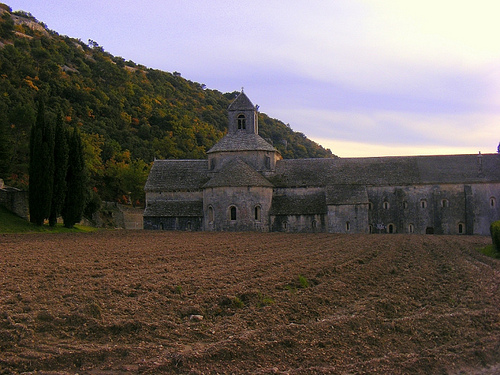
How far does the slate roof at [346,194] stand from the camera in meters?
46.9

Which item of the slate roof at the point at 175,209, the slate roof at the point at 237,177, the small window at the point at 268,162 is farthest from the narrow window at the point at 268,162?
the slate roof at the point at 175,209

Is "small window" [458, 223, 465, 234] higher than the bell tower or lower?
lower

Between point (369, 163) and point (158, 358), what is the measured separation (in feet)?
146

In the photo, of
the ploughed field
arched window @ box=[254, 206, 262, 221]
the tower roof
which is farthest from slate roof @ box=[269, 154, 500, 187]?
the ploughed field

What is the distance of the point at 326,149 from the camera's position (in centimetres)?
14875

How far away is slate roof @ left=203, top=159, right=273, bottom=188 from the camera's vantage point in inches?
1845

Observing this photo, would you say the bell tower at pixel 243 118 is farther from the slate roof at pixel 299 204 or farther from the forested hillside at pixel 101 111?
the forested hillside at pixel 101 111

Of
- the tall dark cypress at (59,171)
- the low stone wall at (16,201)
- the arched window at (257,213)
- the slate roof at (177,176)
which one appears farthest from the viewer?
the slate roof at (177,176)

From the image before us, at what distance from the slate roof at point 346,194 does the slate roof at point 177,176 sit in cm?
1193

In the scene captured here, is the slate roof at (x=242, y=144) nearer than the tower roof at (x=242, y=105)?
Yes

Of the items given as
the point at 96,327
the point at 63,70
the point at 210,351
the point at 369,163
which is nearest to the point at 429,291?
the point at 210,351

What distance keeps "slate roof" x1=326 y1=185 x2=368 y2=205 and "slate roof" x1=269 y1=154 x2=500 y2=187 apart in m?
0.91

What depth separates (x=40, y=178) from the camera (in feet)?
122

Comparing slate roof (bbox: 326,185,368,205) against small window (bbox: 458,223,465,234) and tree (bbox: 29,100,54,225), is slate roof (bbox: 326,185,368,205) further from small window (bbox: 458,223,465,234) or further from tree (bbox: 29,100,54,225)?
tree (bbox: 29,100,54,225)
